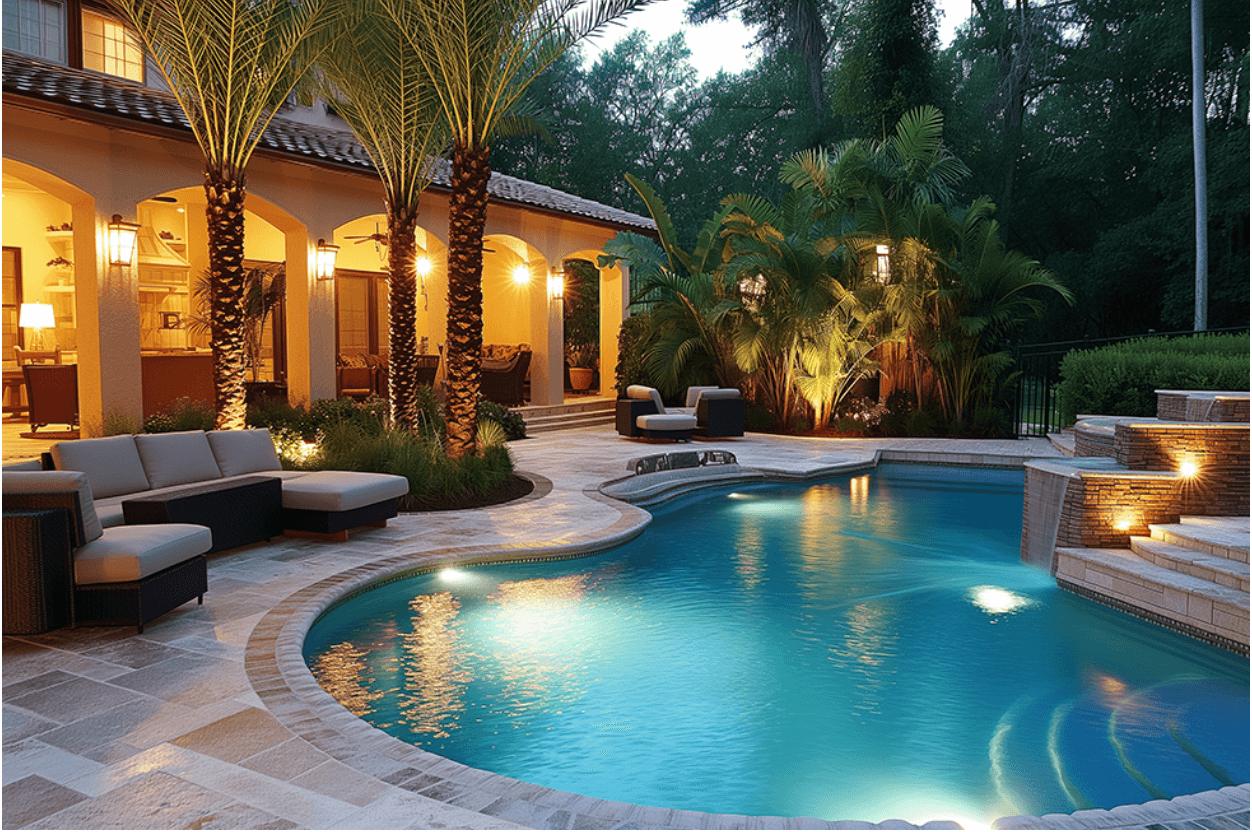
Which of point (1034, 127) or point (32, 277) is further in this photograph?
point (1034, 127)

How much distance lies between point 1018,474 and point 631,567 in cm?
865

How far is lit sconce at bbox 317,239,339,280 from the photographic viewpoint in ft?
47.9

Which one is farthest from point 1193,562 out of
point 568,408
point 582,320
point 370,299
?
point 582,320

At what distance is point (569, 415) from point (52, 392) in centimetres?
967

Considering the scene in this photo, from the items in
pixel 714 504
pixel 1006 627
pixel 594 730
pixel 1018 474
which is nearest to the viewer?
pixel 594 730

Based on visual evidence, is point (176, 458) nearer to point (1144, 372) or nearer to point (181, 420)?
point (181, 420)

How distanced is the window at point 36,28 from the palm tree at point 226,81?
21.4 ft

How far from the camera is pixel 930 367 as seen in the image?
18109 millimetres

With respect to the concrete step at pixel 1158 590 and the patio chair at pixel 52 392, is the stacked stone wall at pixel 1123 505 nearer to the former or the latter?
the concrete step at pixel 1158 590

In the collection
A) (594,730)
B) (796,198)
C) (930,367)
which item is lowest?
(594,730)

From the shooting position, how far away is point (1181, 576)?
672 cm

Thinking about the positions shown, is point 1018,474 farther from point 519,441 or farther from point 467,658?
point 467,658

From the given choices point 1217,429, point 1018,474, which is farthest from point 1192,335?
point 1217,429

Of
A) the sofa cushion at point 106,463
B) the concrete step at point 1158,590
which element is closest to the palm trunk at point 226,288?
the sofa cushion at point 106,463
